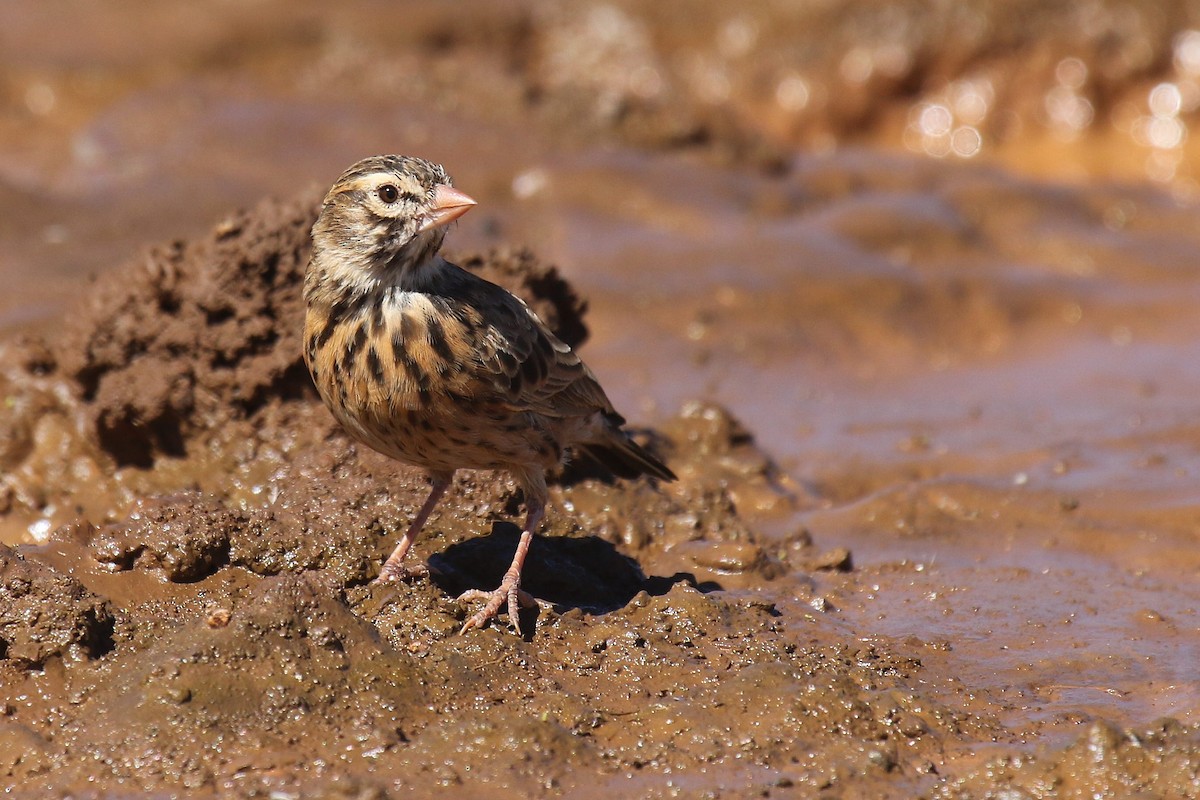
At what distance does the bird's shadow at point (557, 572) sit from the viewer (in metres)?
5.76

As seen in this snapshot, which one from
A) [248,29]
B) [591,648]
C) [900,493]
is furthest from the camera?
[248,29]

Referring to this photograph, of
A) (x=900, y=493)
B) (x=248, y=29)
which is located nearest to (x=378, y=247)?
(x=900, y=493)

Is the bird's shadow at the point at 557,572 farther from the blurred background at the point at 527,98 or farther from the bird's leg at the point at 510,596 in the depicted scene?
the blurred background at the point at 527,98

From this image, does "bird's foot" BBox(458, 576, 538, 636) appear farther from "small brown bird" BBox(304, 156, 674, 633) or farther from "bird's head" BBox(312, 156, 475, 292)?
"bird's head" BBox(312, 156, 475, 292)

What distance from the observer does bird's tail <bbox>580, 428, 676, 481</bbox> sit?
6328 mm

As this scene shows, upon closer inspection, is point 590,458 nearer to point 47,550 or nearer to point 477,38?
point 47,550

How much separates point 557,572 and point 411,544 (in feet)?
2.00

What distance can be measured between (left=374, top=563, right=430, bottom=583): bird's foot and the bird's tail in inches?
41.4

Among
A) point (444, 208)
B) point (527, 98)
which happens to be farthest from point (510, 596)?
point (527, 98)

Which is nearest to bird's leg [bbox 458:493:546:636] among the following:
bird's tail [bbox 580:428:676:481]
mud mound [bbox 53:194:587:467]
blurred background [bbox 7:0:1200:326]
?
bird's tail [bbox 580:428:676:481]

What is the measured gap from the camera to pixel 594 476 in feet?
21.9

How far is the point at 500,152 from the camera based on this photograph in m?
11.5

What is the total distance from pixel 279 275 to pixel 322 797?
309 centimetres

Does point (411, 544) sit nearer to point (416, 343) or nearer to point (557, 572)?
point (557, 572)
